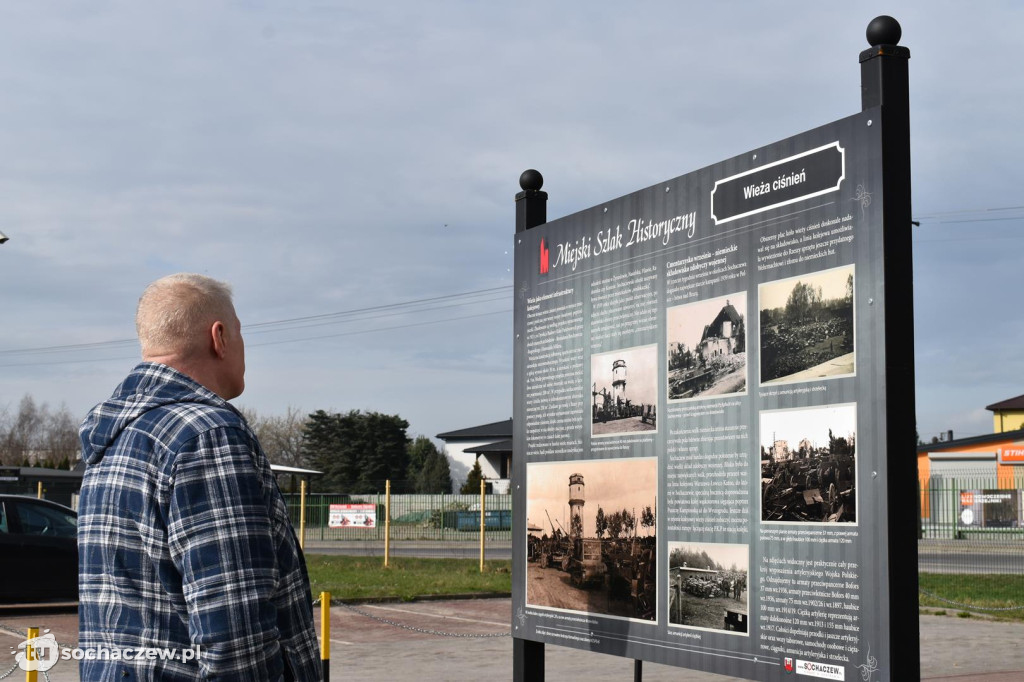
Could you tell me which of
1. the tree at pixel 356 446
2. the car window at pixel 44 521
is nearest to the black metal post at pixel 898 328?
the car window at pixel 44 521

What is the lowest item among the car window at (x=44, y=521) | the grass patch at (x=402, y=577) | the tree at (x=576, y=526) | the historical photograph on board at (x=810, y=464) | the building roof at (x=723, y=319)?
the grass patch at (x=402, y=577)

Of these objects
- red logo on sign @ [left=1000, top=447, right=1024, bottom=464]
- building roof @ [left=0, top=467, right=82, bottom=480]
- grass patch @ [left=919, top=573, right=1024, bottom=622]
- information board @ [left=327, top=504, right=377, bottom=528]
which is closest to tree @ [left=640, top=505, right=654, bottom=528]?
grass patch @ [left=919, top=573, right=1024, bottom=622]

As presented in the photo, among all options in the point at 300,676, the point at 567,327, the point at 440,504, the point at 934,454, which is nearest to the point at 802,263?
the point at 567,327

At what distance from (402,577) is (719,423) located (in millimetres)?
18489

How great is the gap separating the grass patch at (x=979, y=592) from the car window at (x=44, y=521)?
13.7 meters

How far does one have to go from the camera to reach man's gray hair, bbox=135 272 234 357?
305 cm

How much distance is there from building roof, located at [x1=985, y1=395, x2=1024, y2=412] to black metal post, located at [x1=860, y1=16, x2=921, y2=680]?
77967 mm

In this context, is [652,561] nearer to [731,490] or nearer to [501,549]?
[731,490]

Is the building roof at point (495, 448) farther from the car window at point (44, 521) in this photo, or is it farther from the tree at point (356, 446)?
the car window at point (44, 521)

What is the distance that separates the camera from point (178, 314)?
3.06 m

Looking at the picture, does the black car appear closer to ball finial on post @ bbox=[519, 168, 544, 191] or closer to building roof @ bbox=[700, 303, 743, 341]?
ball finial on post @ bbox=[519, 168, 544, 191]

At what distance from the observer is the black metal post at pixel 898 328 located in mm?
4152

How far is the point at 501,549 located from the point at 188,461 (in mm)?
30961

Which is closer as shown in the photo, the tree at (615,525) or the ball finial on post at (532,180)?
the tree at (615,525)
